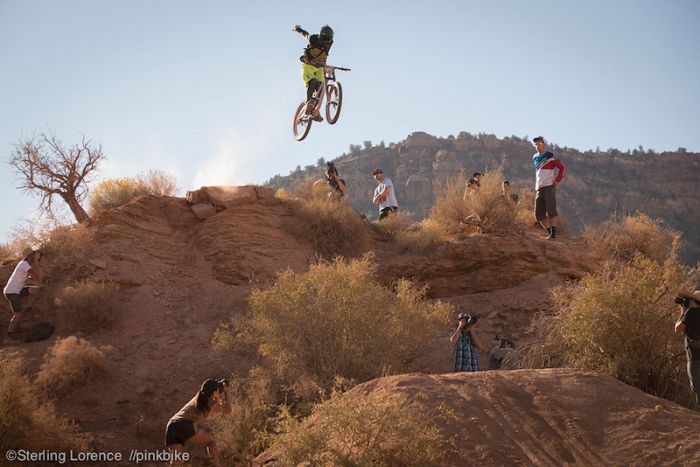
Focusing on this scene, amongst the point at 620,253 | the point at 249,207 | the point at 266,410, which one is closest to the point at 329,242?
the point at 249,207

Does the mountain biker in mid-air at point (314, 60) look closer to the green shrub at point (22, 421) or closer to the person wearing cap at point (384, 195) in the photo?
the person wearing cap at point (384, 195)

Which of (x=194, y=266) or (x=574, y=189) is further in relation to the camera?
(x=574, y=189)

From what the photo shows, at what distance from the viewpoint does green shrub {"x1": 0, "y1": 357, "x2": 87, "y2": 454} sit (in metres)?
7.45

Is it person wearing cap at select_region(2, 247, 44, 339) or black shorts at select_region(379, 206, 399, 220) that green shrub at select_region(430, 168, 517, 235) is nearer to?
black shorts at select_region(379, 206, 399, 220)

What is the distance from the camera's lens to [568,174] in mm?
44844

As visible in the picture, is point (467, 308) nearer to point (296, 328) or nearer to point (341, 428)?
point (296, 328)

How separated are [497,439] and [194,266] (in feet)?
29.7

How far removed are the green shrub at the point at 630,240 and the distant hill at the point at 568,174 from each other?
2102cm

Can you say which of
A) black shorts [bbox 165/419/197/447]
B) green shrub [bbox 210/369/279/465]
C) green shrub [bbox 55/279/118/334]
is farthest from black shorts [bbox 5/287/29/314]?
black shorts [bbox 165/419/197/447]

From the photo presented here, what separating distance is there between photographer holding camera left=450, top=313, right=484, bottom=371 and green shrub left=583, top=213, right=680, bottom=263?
6.12 m

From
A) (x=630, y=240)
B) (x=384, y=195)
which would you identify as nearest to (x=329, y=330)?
(x=384, y=195)

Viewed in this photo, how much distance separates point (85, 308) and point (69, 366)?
1.92 metres

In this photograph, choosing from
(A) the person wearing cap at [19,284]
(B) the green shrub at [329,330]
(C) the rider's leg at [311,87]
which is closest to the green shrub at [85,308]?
(A) the person wearing cap at [19,284]

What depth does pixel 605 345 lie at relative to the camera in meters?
8.46
